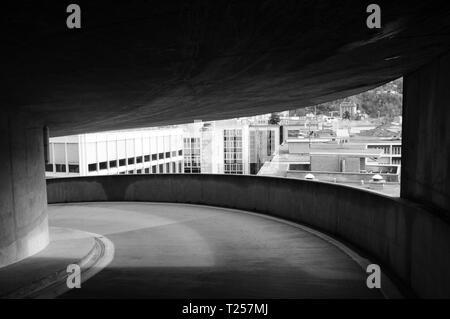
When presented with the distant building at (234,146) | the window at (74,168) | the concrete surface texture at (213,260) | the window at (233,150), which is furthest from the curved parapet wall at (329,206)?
the window at (233,150)

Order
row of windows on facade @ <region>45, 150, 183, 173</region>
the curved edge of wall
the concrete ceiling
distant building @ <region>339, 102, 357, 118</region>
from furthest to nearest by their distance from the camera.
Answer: distant building @ <region>339, 102, 357, 118</region>, row of windows on facade @ <region>45, 150, 183, 173</region>, the curved edge of wall, the concrete ceiling

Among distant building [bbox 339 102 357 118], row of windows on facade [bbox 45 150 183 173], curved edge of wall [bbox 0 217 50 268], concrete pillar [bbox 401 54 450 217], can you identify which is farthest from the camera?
distant building [bbox 339 102 357 118]

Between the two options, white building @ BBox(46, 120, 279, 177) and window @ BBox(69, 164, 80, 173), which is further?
white building @ BBox(46, 120, 279, 177)

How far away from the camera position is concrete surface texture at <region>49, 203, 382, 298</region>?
28.6 feet

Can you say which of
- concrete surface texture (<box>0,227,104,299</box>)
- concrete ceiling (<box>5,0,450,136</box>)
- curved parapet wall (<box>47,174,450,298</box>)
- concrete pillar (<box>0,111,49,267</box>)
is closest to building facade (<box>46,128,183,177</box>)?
curved parapet wall (<box>47,174,450,298</box>)

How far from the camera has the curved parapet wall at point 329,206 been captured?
7402 mm

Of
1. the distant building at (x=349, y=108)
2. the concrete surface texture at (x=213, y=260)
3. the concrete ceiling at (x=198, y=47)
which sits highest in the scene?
the distant building at (x=349, y=108)

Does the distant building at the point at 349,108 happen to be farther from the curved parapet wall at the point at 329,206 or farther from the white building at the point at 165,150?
the curved parapet wall at the point at 329,206

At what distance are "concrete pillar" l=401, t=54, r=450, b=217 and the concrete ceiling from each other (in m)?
0.41

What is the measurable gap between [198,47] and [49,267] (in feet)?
19.9

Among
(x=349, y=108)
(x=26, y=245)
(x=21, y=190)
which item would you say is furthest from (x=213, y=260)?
(x=349, y=108)

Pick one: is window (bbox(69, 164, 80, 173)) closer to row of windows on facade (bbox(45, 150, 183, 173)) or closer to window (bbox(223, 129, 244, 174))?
row of windows on facade (bbox(45, 150, 183, 173))

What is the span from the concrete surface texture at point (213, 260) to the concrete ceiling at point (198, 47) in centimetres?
406

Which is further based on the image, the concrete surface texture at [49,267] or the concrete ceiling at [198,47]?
the concrete surface texture at [49,267]
